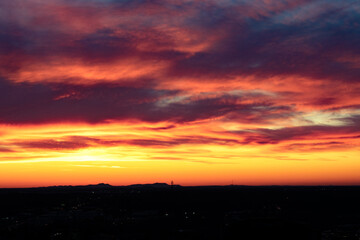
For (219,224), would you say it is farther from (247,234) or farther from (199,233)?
(247,234)

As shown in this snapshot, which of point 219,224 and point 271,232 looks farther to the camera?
point 219,224

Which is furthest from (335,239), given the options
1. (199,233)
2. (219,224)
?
(219,224)

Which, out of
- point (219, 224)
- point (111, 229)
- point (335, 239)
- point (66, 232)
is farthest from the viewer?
point (219, 224)

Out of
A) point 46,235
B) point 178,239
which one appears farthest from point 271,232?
point 46,235

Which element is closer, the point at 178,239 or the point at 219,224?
the point at 178,239

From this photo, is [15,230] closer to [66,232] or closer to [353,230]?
[66,232]

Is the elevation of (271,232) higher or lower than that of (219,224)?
higher

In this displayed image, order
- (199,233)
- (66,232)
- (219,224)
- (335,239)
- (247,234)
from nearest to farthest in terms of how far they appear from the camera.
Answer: (247,234)
(335,239)
(199,233)
(66,232)
(219,224)

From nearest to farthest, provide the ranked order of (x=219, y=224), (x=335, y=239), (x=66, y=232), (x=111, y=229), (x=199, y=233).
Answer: (x=335, y=239) → (x=199, y=233) → (x=66, y=232) → (x=111, y=229) → (x=219, y=224)

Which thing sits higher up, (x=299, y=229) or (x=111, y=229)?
(x=299, y=229)
